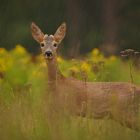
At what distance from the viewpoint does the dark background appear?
31.0m

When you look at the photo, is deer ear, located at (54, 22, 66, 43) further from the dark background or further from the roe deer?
the dark background

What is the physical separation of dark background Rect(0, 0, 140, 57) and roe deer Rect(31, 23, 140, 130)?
58.5ft

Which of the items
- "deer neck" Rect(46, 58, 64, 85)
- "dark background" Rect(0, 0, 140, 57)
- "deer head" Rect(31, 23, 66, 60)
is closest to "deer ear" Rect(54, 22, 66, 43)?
"deer head" Rect(31, 23, 66, 60)

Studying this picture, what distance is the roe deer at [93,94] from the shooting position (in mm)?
9375

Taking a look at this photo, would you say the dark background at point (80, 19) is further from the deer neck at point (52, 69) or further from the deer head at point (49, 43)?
the deer neck at point (52, 69)

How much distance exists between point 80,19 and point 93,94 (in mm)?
21669

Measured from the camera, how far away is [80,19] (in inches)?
1298

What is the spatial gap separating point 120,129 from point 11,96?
1893mm

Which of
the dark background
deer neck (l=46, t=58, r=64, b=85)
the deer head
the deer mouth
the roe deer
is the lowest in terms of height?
the roe deer

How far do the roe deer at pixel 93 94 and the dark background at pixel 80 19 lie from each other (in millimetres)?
17835

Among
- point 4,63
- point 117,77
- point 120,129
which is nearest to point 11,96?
point 120,129

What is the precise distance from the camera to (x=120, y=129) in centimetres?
878

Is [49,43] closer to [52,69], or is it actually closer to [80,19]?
[52,69]

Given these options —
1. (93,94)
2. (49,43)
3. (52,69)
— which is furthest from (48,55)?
(93,94)
